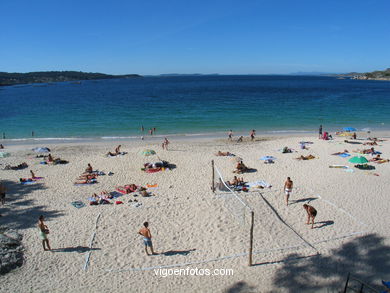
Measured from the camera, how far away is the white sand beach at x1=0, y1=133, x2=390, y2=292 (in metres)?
7.38

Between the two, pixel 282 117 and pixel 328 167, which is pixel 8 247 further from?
pixel 282 117

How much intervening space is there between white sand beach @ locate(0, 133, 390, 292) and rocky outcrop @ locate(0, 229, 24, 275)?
0.70 ft

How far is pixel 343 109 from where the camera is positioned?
139 feet

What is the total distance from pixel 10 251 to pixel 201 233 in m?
5.92

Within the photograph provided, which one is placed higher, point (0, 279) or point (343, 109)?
point (343, 109)

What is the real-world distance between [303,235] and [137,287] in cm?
558

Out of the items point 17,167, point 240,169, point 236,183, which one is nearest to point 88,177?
point 17,167

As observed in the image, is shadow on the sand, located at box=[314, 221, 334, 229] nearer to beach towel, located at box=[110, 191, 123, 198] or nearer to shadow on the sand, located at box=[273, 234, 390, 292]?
shadow on the sand, located at box=[273, 234, 390, 292]

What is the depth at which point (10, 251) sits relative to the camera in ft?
27.3

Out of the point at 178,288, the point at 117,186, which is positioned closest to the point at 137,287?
the point at 178,288

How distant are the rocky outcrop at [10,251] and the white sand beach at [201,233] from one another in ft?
0.70

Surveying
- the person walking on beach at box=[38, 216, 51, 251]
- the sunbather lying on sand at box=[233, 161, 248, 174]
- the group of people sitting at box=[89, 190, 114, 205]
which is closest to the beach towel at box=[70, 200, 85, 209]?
the group of people sitting at box=[89, 190, 114, 205]

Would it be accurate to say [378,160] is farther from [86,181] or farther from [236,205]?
[86,181]

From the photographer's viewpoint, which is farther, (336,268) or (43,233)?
(43,233)
